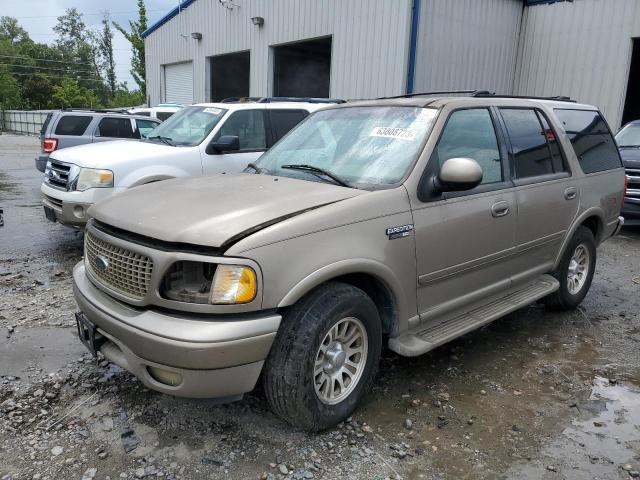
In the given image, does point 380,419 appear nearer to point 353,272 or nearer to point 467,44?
point 353,272

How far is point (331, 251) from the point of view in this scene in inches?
112

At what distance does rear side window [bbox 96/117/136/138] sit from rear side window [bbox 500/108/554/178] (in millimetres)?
9254

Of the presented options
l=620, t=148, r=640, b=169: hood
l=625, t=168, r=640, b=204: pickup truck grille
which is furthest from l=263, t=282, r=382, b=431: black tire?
l=620, t=148, r=640, b=169: hood

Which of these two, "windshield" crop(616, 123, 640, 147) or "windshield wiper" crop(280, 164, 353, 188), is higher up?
"windshield" crop(616, 123, 640, 147)

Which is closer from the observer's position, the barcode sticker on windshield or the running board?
the running board

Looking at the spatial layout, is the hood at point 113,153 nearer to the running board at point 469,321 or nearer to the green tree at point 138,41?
the running board at point 469,321

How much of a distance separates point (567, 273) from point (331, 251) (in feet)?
10.1

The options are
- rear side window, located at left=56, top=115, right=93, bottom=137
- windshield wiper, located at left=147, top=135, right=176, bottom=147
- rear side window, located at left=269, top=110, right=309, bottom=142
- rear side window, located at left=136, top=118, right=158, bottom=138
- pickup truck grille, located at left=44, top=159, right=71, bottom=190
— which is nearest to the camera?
pickup truck grille, located at left=44, top=159, right=71, bottom=190

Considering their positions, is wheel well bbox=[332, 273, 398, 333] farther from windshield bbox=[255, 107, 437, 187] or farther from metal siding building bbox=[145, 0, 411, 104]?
metal siding building bbox=[145, 0, 411, 104]

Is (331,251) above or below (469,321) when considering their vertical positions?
above

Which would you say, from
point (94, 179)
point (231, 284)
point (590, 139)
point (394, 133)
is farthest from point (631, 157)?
point (231, 284)

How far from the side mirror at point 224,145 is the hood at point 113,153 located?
35cm

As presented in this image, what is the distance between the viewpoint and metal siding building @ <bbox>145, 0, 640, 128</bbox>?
1223 cm

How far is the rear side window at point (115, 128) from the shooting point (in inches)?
444
